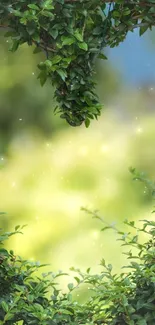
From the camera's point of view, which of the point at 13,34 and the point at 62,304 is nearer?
the point at 62,304

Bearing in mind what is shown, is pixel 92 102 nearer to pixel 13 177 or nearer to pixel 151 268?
pixel 151 268

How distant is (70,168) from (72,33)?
127 cm

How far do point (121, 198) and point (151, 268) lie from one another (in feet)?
4.50

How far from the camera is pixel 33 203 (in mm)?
2715

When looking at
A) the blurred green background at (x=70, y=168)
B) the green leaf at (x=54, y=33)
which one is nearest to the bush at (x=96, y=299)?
the green leaf at (x=54, y=33)

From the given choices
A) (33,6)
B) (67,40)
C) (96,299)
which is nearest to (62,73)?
(67,40)

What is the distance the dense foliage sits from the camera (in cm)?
150

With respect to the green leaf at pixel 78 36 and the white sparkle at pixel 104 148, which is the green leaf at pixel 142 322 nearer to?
the green leaf at pixel 78 36

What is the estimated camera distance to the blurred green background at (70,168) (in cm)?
270

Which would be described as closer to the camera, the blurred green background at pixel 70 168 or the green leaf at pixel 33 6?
the green leaf at pixel 33 6

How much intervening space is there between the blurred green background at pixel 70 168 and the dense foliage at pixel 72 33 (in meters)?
1.05

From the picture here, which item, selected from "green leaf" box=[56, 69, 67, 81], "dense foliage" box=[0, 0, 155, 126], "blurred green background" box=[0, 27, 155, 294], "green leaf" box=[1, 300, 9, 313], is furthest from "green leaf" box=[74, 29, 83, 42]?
"blurred green background" box=[0, 27, 155, 294]

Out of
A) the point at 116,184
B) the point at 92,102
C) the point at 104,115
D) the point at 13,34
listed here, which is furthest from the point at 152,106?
the point at 13,34

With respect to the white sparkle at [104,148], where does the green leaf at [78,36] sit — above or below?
above
